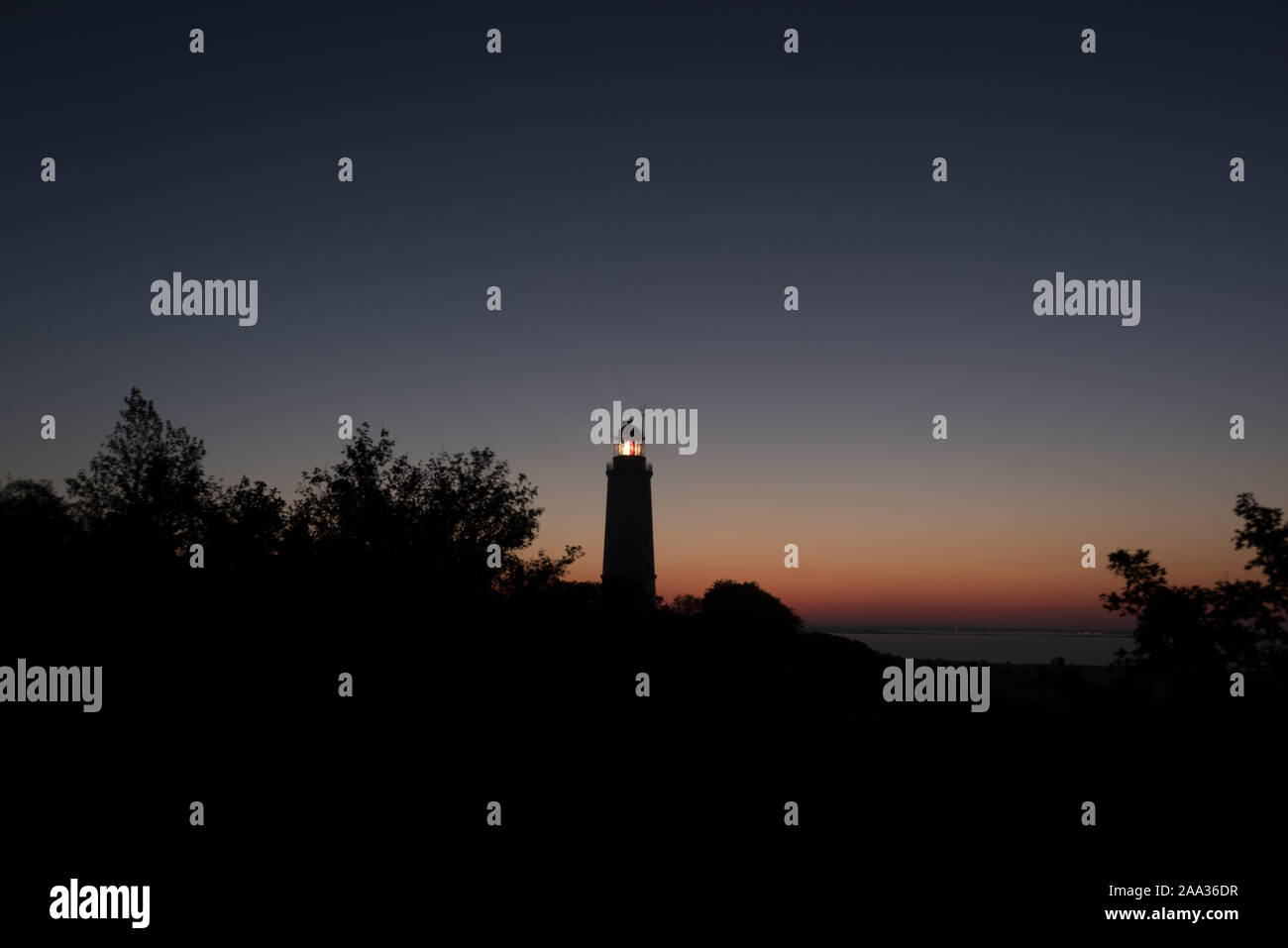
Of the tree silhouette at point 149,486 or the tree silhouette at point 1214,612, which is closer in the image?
the tree silhouette at point 1214,612

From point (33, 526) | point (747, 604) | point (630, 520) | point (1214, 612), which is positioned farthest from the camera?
point (747, 604)

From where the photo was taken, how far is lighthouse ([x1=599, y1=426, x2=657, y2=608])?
48.2m

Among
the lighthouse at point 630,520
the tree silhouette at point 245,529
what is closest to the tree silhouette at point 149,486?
the tree silhouette at point 245,529

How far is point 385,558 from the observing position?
28.0 m

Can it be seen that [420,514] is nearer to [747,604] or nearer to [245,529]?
[245,529]

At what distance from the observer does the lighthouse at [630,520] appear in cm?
4816

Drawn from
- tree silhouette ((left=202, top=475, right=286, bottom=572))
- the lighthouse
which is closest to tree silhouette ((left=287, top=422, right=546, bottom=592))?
tree silhouette ((left=202, top=475, right=286, bottom=572))

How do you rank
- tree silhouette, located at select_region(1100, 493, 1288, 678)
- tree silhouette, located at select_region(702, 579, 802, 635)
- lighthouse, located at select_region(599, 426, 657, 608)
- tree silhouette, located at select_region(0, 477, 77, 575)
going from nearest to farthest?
tree silhouette, located at select_region(1100, 493, 1288, 678), tree silhouette, located at select_region(0, 477, 77, 575), lighthouse, located at select_region(599, 426, 657, 608), tree silhouette, located at select_region(702, 579, 802, 635)

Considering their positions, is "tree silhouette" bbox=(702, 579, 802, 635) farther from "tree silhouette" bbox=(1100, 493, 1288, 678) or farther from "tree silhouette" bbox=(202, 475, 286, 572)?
"tree silhouette" bbox=(1100, 493, 1288, 678)

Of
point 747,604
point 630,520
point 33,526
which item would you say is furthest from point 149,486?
point 747,604

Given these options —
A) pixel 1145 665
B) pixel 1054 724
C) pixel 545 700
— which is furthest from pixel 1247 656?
pixel 545 700

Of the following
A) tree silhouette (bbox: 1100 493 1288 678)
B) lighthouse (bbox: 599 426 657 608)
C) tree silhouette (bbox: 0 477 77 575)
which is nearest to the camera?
tree silhouette (bbox: 1100 493 1288 678)

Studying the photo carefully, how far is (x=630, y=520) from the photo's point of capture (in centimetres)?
4891

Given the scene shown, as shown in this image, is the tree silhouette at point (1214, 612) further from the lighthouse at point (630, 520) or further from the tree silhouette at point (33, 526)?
the lighthouse at point (630, 520)
